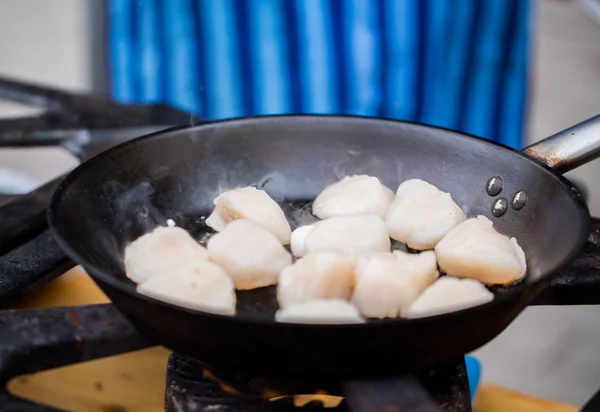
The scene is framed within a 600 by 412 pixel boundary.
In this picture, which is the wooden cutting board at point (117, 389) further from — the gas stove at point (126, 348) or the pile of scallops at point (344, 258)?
the pile of scallops at point (344, 258)

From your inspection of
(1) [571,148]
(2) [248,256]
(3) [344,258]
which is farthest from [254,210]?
(1) [571,148]

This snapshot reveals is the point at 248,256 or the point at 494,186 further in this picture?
the point at 494,186

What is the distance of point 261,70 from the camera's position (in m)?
3.01

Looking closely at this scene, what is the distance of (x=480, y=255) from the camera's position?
1099 millimetres

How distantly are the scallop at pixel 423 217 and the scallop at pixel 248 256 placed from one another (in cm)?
26

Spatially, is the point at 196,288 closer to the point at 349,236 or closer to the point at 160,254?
the point at 160,254

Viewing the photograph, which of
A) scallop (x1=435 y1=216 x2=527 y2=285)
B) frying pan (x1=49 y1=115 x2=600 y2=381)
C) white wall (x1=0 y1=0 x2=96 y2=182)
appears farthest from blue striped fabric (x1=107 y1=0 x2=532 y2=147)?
scallop (x1=435 y1=216 x2=527 y2=285)

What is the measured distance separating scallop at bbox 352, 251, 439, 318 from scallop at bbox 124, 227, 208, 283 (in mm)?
272

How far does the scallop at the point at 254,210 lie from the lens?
1264 mm

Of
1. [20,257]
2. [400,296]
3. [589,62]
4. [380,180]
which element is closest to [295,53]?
[380,180]

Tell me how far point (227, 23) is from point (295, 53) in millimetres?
340

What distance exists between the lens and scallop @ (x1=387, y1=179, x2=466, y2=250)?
1250 mm

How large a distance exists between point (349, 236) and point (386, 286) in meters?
0.20

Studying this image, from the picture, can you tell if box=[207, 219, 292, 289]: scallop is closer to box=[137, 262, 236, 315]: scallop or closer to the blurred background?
box=[137, 262, 236, 315]: scallop
